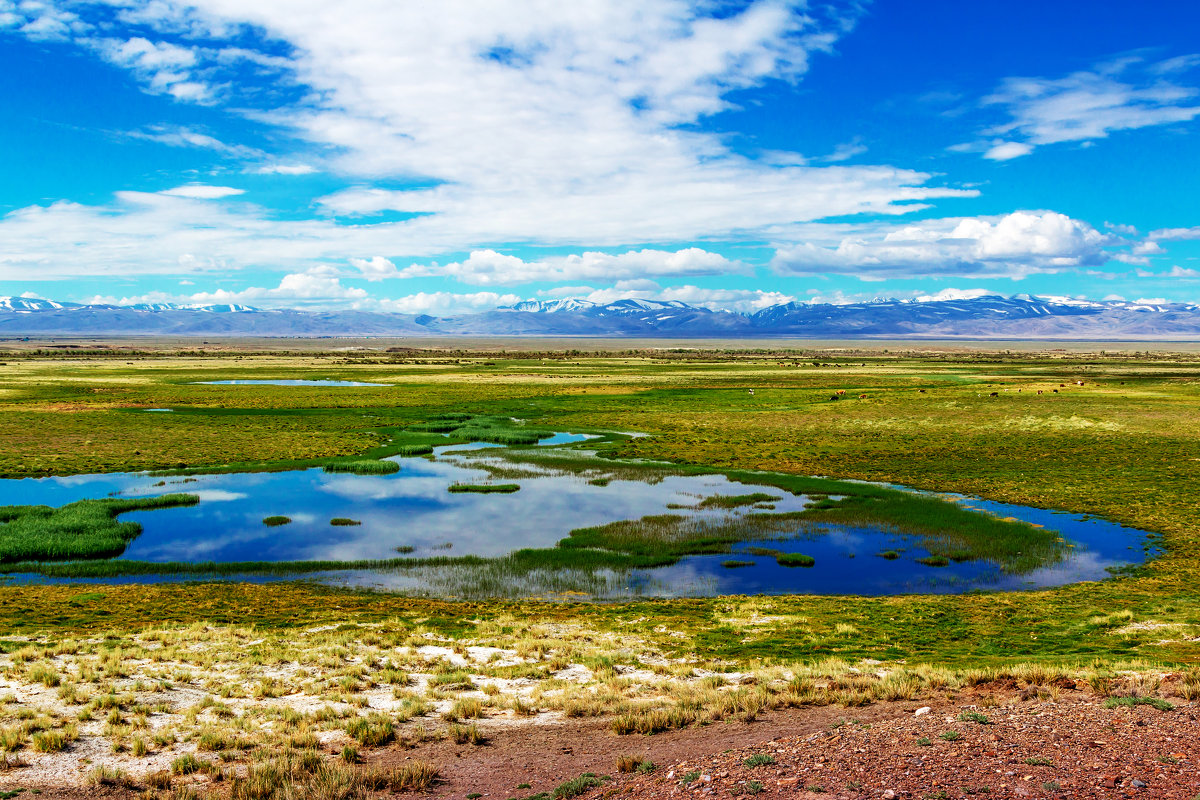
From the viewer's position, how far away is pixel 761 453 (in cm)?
4631

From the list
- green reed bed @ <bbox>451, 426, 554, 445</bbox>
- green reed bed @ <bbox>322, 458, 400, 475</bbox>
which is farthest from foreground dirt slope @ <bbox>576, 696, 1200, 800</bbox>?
green reed bed @ <bbox>451, 426, 554, 445</bbox>

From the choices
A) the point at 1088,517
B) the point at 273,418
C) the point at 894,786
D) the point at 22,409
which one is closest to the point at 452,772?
the point at 894,786

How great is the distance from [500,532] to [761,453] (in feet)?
77.0

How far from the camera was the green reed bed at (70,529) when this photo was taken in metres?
23.8

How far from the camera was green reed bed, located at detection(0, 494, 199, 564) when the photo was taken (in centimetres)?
2381

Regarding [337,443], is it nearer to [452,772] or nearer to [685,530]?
[685,530]

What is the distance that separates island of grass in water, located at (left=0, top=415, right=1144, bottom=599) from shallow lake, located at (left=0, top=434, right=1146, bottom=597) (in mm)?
95

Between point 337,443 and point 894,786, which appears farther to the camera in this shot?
point 337,443

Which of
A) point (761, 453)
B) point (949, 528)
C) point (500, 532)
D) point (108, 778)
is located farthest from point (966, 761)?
point (761, 453)

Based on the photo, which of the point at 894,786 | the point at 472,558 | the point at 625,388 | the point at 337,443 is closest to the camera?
the point at 894,786

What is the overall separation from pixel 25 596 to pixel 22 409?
183ft

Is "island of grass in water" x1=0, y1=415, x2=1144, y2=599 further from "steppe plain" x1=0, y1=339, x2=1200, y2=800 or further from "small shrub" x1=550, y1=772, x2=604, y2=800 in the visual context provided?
"small shrub" x1=550, y1=772, x2=604, y2=800

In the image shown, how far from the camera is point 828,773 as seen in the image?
9.27m

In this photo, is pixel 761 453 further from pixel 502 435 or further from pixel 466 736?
pixel 466 736
